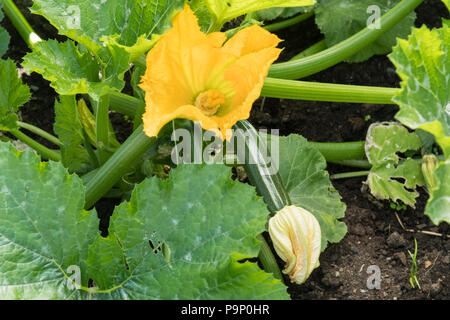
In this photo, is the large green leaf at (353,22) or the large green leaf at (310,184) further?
the large green leaf at (353,22)

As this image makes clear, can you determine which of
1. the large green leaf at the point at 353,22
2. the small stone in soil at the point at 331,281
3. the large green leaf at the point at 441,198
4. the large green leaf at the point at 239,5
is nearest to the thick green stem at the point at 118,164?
the large green leaf at the point at 239,5

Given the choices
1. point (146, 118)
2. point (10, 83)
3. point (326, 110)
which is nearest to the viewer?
point (146, 118)

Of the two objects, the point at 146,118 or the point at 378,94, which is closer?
the point at 146,118

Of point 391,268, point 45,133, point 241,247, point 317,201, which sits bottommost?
point 391,268

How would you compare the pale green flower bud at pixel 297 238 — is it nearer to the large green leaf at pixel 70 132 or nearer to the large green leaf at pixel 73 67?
the large green leaf at pixel 73 67

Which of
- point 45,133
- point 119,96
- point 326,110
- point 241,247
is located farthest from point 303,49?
point 241,247

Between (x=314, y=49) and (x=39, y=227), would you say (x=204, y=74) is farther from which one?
(x=314, y=49)

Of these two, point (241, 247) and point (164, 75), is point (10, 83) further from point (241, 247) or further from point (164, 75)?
point (241, 247)
